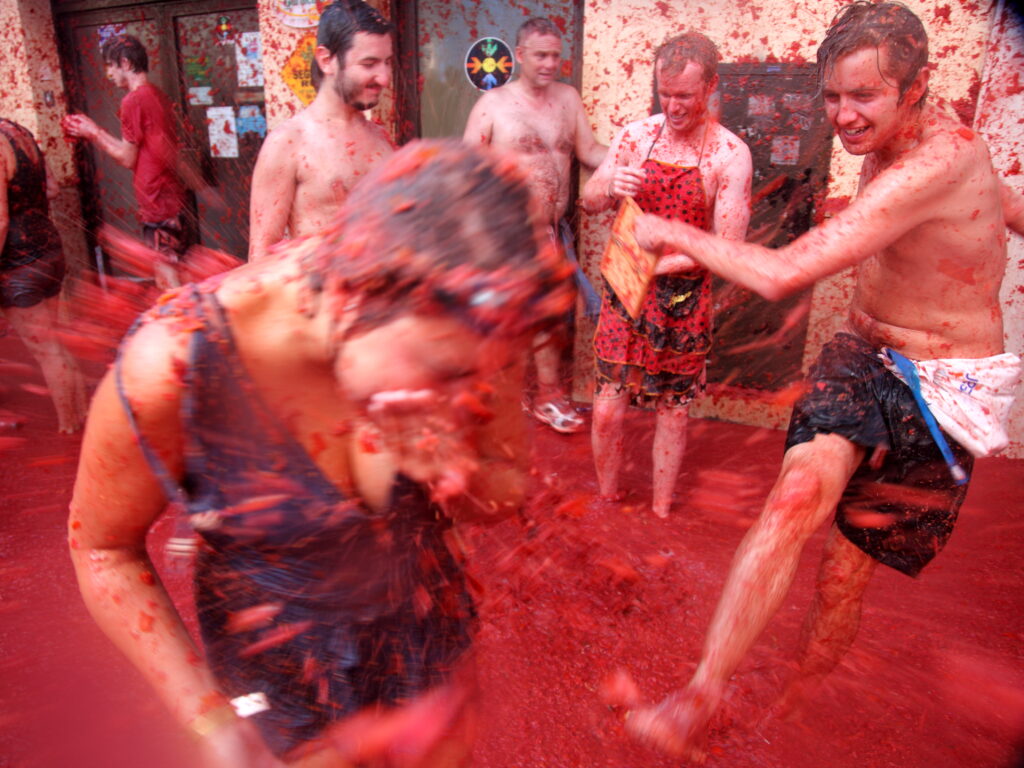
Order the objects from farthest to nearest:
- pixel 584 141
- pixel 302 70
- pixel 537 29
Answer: pixel 302 70 < pixel 584 141 < pixel 537 29

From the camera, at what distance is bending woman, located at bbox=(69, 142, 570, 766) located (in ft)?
3.42

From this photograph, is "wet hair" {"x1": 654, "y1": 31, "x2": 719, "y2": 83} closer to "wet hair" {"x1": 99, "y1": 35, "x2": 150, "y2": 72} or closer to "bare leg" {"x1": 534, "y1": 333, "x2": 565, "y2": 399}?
"bare leg" {"x1": 534, "y1": 333, "x2": 565, "y2": 399}

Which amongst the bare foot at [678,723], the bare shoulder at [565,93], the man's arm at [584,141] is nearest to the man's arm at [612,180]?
the man's arm at [584,141]

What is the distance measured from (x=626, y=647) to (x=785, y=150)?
333 cm

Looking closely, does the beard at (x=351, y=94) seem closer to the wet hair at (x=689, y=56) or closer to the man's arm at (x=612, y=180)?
the man's arm at (x=612, y=180)

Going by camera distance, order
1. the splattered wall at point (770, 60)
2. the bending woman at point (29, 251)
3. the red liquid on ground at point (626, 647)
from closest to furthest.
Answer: the red liquid on ground at point (626, 647), the splattered wall at point (770, 60), the bending woman at point (29, 251)

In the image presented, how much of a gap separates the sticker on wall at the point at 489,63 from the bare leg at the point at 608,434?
9.34 ft

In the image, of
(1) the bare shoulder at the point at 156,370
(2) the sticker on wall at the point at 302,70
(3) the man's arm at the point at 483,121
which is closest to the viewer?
(1) the bare shoulder at the point at 156,370

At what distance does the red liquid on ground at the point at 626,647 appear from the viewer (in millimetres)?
2426

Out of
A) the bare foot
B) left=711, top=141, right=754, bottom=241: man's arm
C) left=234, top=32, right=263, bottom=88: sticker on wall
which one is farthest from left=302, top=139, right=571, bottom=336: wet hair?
left=234, top=32, right=263, bottom=88: sticker on wall

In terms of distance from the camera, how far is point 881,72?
224cm

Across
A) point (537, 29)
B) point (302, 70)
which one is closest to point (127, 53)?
point (302, 70)

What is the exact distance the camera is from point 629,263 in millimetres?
3055

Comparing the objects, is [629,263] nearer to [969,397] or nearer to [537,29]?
[969,397]
